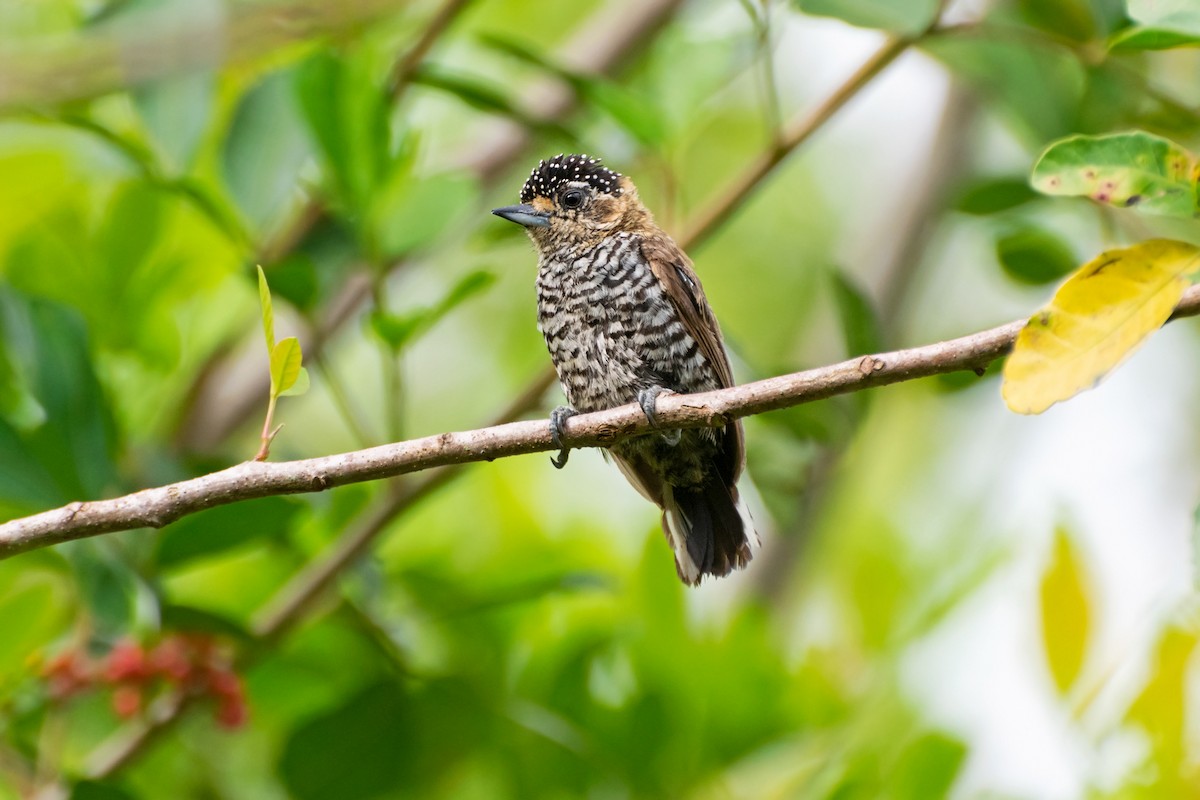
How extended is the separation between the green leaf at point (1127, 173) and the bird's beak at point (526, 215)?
2.01 metres

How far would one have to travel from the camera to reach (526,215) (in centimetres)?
425

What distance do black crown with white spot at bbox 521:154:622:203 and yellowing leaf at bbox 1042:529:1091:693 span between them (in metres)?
1.84

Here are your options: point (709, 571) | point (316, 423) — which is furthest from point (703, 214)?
point (316, 423)

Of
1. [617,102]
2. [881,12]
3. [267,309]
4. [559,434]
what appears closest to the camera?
[267,309]

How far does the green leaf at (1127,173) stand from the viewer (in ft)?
7.86

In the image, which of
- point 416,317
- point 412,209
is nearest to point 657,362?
point 412,209

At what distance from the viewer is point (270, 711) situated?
4168 millimetres

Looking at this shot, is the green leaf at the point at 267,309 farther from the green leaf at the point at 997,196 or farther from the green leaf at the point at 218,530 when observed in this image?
the green leaf at the point at 997,196

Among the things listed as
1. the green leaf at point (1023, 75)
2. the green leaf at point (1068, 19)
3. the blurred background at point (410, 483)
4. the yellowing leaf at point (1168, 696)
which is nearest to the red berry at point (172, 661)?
the blurred background at point (410, 483)

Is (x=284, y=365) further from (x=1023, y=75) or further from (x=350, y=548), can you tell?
(x=1023, y=75)

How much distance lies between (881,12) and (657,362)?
117 centimetres

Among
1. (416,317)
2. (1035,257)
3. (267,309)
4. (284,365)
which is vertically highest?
(267,309)

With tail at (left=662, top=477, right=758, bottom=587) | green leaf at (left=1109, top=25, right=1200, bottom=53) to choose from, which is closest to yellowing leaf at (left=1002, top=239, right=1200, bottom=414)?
green leaf at (left=1109, top=25, right=1200, bottom=53)

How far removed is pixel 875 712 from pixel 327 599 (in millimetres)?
1602
